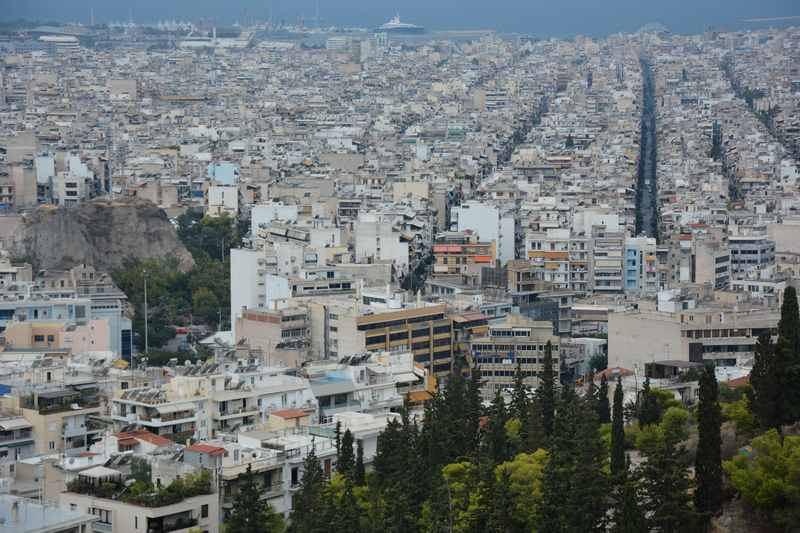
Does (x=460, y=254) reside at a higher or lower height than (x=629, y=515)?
higher

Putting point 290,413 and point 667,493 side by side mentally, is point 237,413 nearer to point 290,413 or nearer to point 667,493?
point 290,413

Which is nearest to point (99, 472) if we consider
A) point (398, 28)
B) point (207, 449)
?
point (207, 449)

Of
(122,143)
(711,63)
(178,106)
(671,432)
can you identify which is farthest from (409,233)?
(711,63)

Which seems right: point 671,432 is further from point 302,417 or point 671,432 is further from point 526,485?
point 302,417

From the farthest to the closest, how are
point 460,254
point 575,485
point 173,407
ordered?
1. point 460,254
2. point 173,407
3. point 575,485

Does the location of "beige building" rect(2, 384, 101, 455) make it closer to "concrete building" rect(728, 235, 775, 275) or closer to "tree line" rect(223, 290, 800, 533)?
"tree line" rect(223, 290, 800, 533)

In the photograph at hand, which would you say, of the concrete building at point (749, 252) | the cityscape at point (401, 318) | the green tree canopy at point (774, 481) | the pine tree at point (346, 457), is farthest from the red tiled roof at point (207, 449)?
the concrete building at point (749, 252)

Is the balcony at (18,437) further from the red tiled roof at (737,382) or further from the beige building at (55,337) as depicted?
the red tiled roof at (737,382)

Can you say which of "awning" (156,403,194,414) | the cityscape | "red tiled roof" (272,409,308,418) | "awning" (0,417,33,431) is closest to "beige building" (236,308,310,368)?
the cityscape
